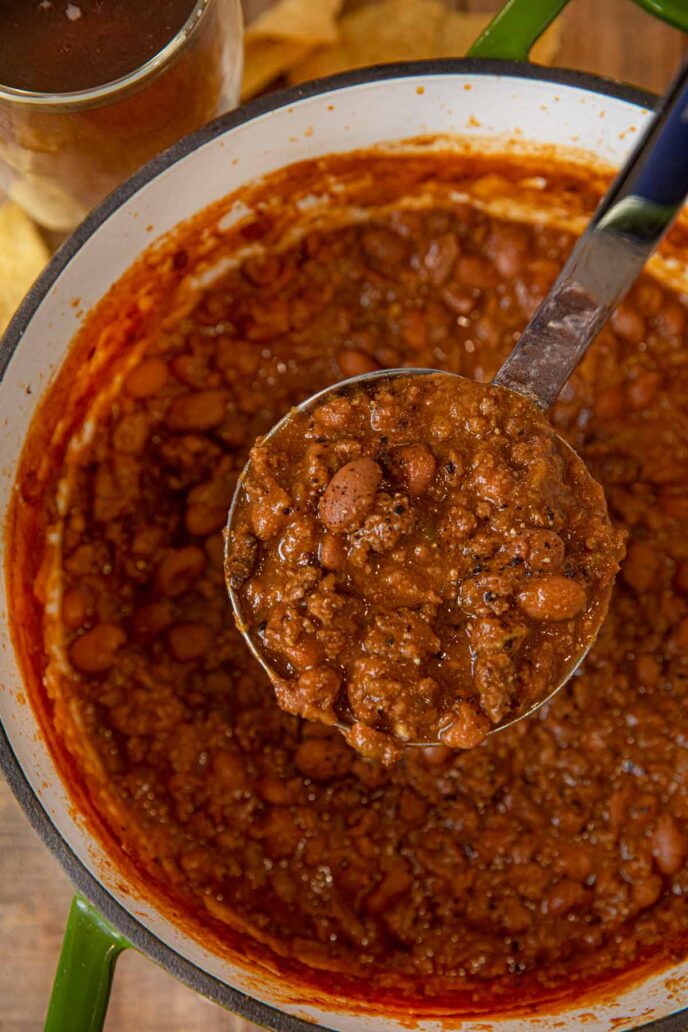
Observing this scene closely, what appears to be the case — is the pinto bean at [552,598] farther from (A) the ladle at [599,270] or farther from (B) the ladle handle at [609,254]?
(B) the ladle handle at [609,254]

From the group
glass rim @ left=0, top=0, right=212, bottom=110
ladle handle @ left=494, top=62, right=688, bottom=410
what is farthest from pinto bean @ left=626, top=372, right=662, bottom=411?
glass rim @ left=0, top=0, right=212, bottom=110

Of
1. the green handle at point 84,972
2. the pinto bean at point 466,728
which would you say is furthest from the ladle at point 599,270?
the green handle at point 84,972

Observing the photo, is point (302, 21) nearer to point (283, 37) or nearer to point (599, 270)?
point (283, 37)

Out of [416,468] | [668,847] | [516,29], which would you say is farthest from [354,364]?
[668,847]

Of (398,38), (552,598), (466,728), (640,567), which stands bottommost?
(640,567)

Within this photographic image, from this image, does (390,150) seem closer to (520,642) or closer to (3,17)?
Answer: (3,17)

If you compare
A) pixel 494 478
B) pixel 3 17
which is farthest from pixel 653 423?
pixel 3 17
